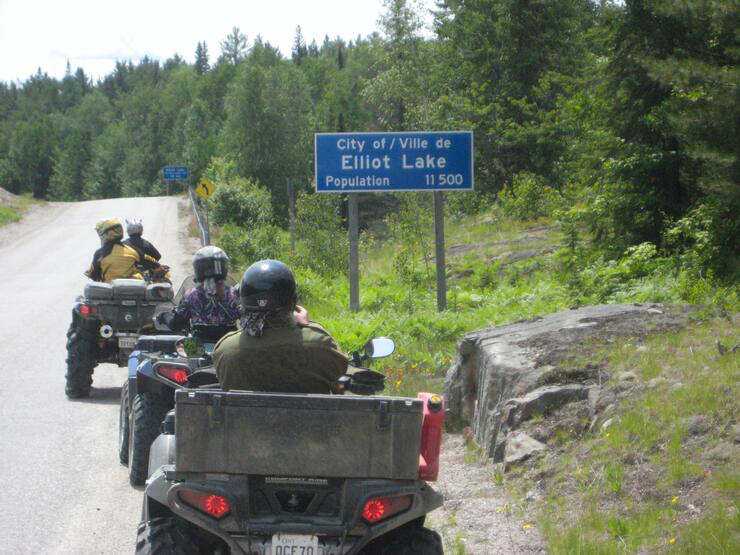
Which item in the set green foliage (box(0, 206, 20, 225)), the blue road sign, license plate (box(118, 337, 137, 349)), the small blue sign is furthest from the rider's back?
green foliage (box(0, 206, 20, 225))

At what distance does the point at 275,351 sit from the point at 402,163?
32.8ft

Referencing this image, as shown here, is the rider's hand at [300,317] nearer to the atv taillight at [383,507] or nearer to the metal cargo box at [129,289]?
the atv taillight at [383,507]

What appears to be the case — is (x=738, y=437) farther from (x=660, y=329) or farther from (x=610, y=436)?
(x=660, y=329)

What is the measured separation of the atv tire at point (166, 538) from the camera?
14.2 ft

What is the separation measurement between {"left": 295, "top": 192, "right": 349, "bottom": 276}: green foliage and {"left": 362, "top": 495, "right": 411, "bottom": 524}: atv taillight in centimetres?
1993

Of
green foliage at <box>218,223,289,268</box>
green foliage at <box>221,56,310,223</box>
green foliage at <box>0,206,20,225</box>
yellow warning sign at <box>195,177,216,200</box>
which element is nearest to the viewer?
green foliage at <box>218,223,289,268</box>

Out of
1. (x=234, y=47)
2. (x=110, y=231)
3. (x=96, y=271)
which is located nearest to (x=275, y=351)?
(x=110, y=231)

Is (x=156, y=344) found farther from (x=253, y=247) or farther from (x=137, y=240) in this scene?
(x=253, y=247)

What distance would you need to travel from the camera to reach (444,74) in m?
42.2

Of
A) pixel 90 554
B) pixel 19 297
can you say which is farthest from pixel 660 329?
pixel 19 297

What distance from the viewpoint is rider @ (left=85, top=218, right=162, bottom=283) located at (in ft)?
38.8

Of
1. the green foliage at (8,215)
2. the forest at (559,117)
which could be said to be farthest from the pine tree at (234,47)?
the green foliage at (8,215)

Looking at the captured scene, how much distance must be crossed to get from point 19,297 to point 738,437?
18.8 metres

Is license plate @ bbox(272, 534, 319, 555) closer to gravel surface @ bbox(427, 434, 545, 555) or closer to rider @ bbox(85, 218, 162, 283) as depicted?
gravel surface @ bbox(427, 434, 545, 555)
